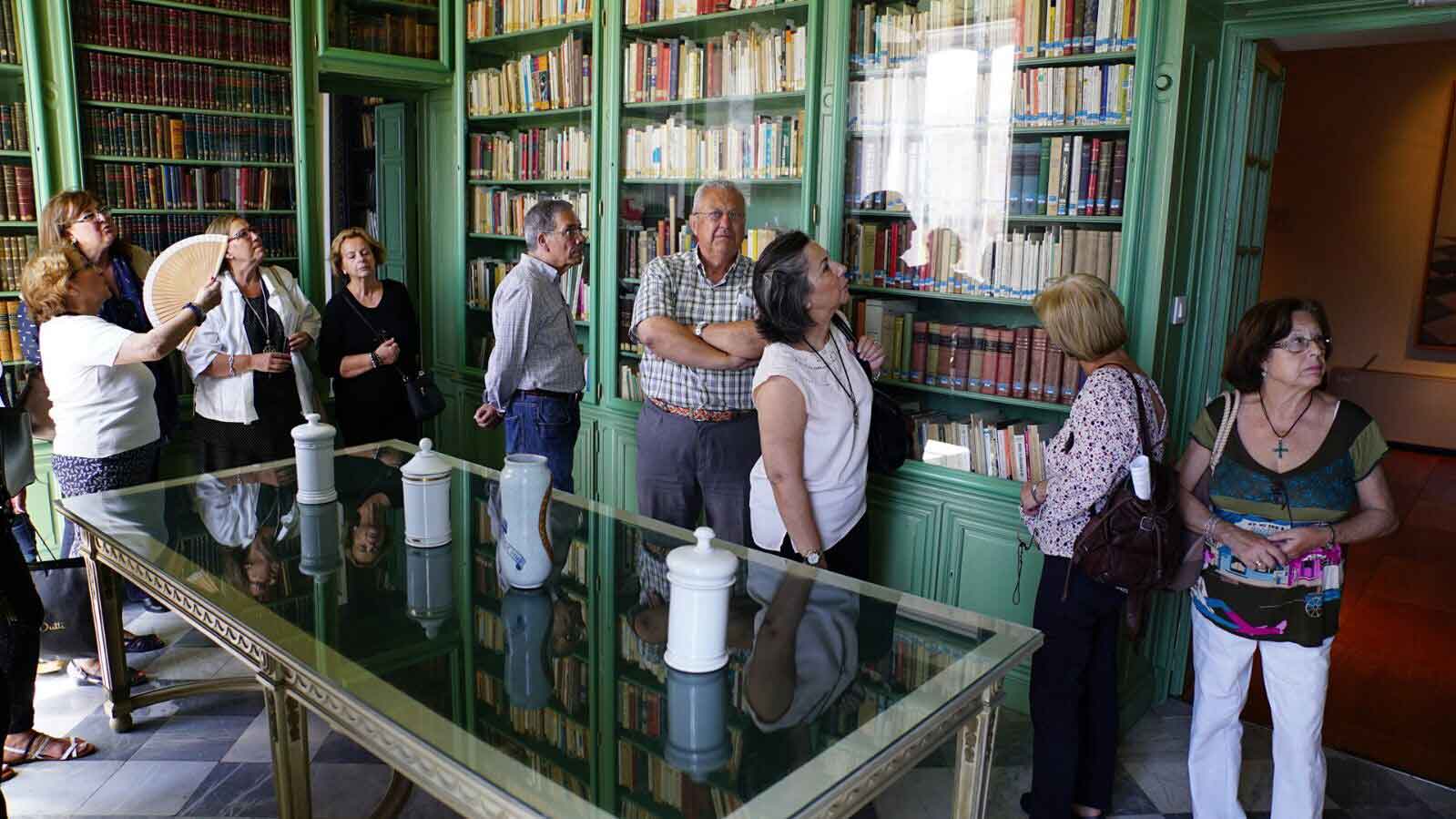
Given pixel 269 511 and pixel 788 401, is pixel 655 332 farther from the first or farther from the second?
pixel 269 511

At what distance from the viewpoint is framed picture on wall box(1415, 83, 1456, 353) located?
26.8ft

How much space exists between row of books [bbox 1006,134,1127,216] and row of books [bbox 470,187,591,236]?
97.0 inches

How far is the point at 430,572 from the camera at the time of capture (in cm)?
218

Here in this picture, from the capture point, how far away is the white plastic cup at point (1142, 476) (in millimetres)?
2477

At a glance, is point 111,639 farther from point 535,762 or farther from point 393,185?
point 393,185

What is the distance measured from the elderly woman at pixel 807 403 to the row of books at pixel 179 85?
11.7 feet

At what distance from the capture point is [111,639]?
3.18 metres

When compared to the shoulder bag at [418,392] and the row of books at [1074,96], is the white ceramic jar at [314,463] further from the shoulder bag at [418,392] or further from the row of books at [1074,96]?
the row of books at [1074,96]

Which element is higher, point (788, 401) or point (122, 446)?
point (788, 401)

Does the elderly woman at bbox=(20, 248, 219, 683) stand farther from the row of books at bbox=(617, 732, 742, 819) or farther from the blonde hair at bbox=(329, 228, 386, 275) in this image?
the row of books at bbox=(617, 732, 742, 819)

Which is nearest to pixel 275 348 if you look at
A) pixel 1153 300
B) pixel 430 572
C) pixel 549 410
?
pixel 549 410

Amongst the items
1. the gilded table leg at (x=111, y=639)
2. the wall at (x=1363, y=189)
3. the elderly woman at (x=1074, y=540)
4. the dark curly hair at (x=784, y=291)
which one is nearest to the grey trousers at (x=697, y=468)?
the dark curly hair at (x=784, y=291)

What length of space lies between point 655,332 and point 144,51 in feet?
10.4

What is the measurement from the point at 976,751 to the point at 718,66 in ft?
10.8
